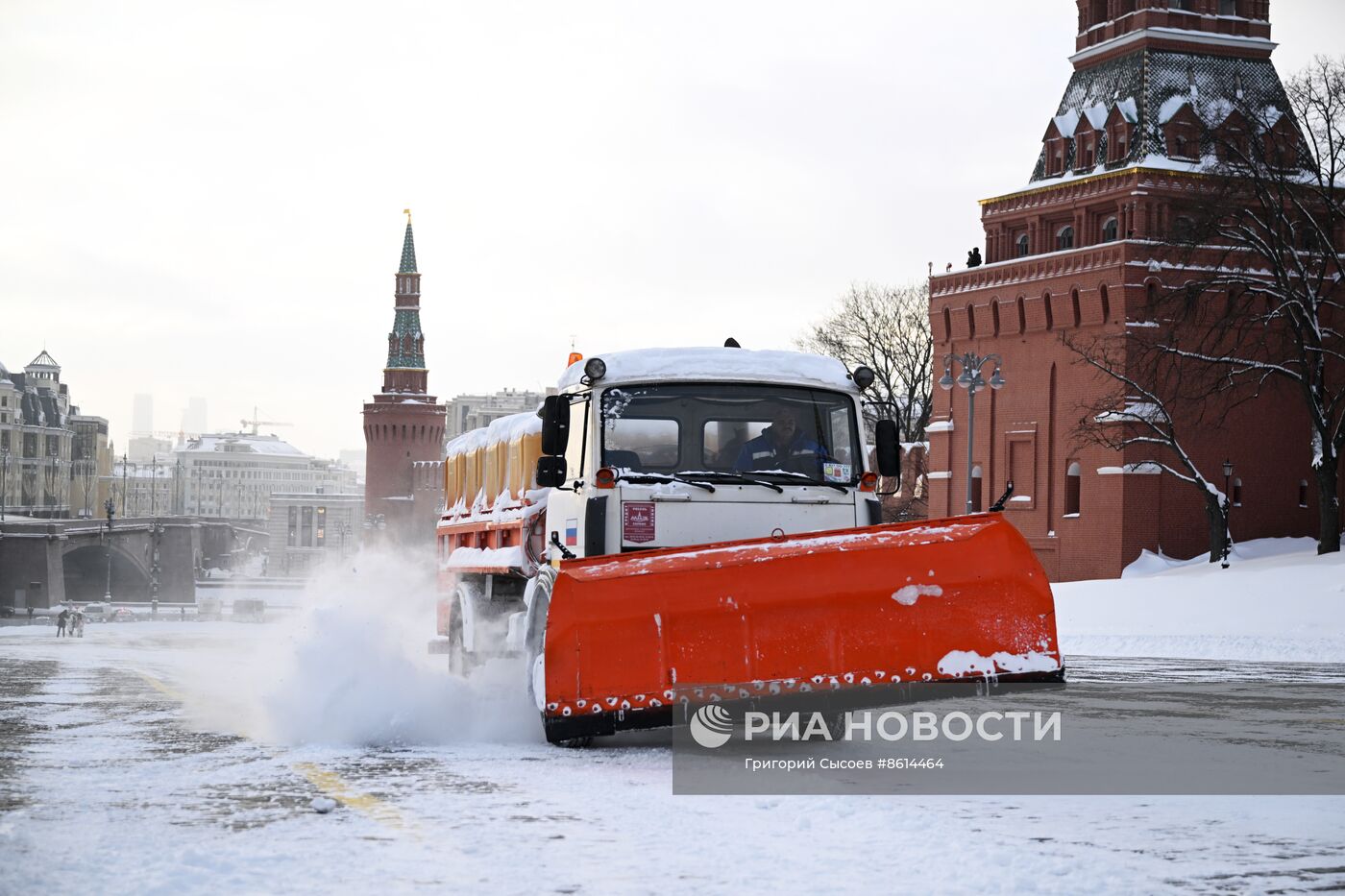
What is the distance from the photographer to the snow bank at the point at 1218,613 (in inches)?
1106

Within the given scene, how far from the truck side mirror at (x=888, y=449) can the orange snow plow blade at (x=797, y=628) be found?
186 centimetres

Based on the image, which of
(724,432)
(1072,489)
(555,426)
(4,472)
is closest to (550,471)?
(555,426)

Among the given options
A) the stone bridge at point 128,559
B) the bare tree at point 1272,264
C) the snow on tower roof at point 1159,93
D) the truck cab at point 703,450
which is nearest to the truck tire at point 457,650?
the truck cab at point 703,450

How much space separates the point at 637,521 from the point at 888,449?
1855mm

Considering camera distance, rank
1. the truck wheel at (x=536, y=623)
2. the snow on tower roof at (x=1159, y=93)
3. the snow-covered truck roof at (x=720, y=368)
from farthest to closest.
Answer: the snow on tower roof at (x=1159, y=93) < the snow-covered truck roof at (x=720, y=368) < the truck wheel at (x=536, y=623)

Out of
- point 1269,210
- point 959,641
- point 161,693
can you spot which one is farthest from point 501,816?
point 1269,210

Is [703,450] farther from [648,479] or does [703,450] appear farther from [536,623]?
[536,623]

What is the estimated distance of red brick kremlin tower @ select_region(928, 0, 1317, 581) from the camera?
Answer: 5144cm

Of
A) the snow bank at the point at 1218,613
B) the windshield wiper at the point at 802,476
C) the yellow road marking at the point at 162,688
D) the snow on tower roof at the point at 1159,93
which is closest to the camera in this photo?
the windshield wiper at the point at 802,476

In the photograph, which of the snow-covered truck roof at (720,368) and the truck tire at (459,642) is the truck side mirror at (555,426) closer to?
the snow-covered truck roof at (720,368)

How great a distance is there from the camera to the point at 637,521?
37.1ft

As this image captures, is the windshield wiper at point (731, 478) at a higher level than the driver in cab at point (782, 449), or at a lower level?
lower

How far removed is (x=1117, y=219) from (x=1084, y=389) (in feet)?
18.1

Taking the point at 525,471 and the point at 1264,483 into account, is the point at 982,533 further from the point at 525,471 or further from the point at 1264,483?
the point at 1264,483
